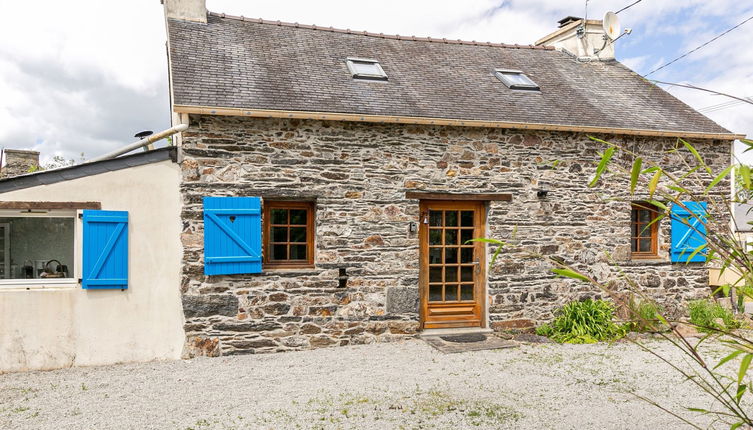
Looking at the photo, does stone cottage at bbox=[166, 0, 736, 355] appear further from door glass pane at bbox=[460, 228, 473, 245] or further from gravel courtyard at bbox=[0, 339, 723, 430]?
gravel courtyard at bbox=[0, 339, 723, 430]

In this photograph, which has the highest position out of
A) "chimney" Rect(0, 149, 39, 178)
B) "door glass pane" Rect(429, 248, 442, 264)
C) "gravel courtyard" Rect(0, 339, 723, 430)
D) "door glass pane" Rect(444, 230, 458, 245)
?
"chimney" Rect(0, 149, 39, 178)

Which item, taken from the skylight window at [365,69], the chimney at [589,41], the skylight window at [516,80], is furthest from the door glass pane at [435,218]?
the chimney at [589,41]

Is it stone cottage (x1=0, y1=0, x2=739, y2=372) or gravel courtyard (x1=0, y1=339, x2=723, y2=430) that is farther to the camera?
stone cottage (x1=0, y1=0, x2=739, y2=372)

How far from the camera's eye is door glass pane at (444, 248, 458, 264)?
308 inches

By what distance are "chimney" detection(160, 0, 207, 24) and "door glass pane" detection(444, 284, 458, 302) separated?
6092mm

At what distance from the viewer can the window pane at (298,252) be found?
284 inches

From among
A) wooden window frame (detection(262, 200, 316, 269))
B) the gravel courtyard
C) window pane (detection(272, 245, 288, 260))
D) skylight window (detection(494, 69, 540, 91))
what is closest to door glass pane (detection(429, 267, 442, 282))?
the gravel courtyard

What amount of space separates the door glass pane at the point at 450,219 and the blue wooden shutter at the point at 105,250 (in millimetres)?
4359

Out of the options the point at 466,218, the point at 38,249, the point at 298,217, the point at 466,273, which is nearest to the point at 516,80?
the point at 466,218

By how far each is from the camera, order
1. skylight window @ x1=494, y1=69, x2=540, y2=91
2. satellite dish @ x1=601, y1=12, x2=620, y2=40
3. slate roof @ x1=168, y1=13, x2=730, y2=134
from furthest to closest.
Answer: satellite dish @ x1=601, y1=12, x2=620, y2=40, skylight window @ x1=494, y1=69, x2=540, y2=91, slate roof @ x1=168, y1=13, x2=730, y2=134

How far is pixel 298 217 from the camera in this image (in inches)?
286

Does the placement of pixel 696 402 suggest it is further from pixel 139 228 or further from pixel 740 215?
pixel 740 215

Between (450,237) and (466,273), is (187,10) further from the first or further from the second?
(466,273)

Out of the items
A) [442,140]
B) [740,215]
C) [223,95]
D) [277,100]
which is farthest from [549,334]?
[740,215]
